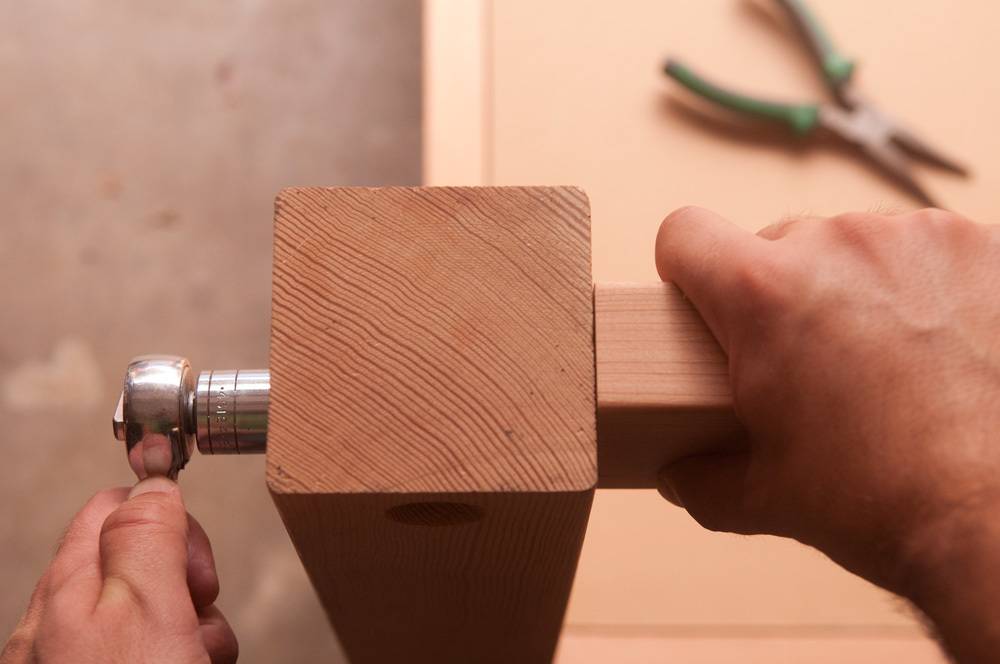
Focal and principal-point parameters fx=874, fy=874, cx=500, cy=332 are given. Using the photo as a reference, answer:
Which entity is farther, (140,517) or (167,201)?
(167,201)

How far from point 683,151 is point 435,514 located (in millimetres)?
578

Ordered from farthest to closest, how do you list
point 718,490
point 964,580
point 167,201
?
point 167,201 < point 718,490 < point 964,580

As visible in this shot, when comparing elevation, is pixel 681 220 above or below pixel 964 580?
above

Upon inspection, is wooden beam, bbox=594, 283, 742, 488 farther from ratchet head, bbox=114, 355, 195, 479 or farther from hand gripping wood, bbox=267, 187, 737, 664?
ratchet head, bbox=114, 355, 195, 479

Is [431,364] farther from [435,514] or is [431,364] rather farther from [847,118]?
[847,118]

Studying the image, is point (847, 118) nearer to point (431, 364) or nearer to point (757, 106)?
point (757, 106)

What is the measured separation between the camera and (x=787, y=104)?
2.86ft

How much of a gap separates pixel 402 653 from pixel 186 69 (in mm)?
1477

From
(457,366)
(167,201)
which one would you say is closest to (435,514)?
(457,366)

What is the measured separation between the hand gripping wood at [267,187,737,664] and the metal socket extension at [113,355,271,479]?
0.19ft

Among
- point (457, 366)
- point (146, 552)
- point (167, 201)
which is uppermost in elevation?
point (457, 366)

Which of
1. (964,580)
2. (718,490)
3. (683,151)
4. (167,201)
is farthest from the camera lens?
(167,201)

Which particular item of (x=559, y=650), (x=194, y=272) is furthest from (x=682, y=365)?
(x=194, y=272)


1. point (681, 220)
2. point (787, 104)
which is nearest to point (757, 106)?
point (787, 104)
